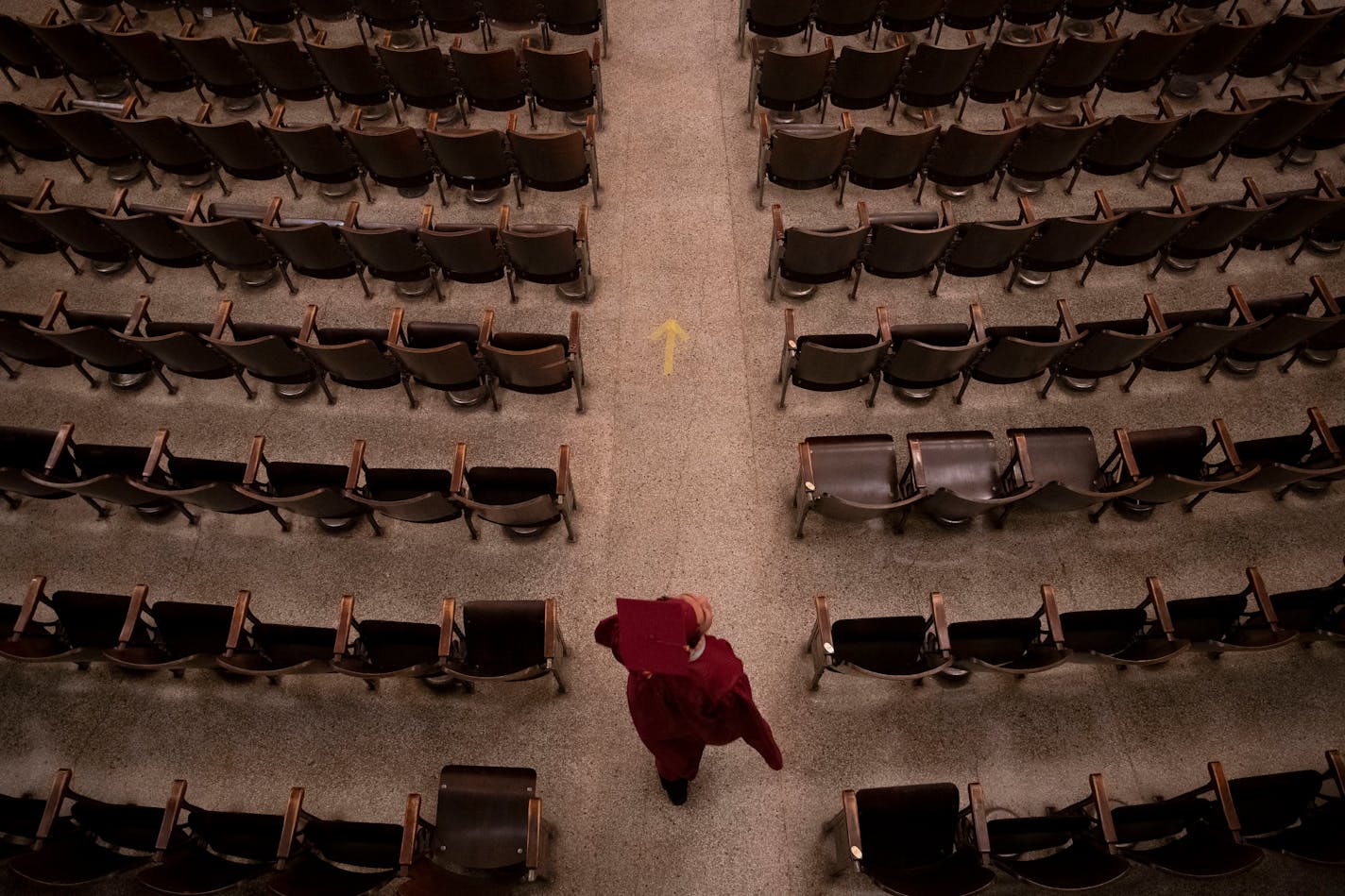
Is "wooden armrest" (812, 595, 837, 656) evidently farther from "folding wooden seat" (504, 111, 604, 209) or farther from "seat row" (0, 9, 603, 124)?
"seat row" (0, 9, 603, 124)

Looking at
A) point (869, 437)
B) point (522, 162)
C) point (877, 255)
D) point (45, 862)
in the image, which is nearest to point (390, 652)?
point (45, 862)

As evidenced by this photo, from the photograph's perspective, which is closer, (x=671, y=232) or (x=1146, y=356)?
(x=1146, y=356)

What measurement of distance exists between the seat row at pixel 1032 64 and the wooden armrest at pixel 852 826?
241 centimetres

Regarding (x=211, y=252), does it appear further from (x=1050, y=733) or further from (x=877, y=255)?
(x=1050, y=733)

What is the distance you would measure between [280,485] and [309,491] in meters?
0.10

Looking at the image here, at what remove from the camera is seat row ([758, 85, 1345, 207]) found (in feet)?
9.47

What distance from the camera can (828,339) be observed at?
2609mm

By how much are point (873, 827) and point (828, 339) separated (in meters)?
1.35

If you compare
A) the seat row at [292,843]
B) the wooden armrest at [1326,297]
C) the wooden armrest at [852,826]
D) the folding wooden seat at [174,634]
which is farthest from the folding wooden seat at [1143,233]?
the folding wooden seat at [174,634]

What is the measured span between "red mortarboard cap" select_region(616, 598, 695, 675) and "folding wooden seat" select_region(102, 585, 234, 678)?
120 cm

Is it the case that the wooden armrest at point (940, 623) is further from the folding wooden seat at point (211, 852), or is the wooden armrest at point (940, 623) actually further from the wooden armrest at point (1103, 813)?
the folding wooden seat at point (211, 852)

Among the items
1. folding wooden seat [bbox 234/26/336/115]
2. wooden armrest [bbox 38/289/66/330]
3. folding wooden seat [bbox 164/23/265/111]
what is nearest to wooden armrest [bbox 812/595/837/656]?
wooden armrest [bbox 38/289/66/330]

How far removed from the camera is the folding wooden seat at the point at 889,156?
285cm

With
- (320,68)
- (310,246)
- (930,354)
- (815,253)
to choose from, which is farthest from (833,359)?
(320,68)
